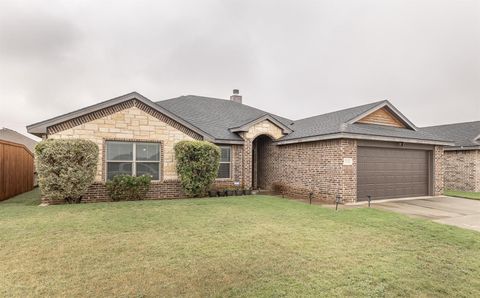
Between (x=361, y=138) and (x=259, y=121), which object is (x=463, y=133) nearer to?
(x=361, y=138)

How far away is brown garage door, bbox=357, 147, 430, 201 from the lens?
1156 centimetres

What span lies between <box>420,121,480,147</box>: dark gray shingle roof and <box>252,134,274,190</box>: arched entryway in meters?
12.1

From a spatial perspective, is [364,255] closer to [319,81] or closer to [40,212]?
[40,212]

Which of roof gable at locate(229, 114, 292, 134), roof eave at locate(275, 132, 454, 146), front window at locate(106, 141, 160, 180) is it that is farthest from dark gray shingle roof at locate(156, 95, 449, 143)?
front window at locate(106, 141, 160, 180)

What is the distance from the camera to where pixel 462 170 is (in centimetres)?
1736

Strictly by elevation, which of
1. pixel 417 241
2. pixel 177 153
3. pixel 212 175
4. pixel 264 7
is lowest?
pixel 417 241

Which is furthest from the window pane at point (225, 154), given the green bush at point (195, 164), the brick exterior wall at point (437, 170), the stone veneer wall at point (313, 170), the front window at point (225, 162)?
the brick exterior wall at point (437, 170)

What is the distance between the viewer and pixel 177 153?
11523 millimetres

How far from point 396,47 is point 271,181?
14144 millimetres

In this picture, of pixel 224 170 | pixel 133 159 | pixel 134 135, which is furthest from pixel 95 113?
pixel 224 170

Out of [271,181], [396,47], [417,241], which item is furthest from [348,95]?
[417,241]

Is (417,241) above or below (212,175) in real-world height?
below

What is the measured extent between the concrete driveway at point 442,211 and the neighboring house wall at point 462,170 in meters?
7.93

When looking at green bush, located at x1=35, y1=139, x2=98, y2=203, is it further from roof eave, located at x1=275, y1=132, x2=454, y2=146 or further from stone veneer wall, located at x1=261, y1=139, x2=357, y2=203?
stone veneer wall, located at x1=261, y1=139, x2=357, y2=203
